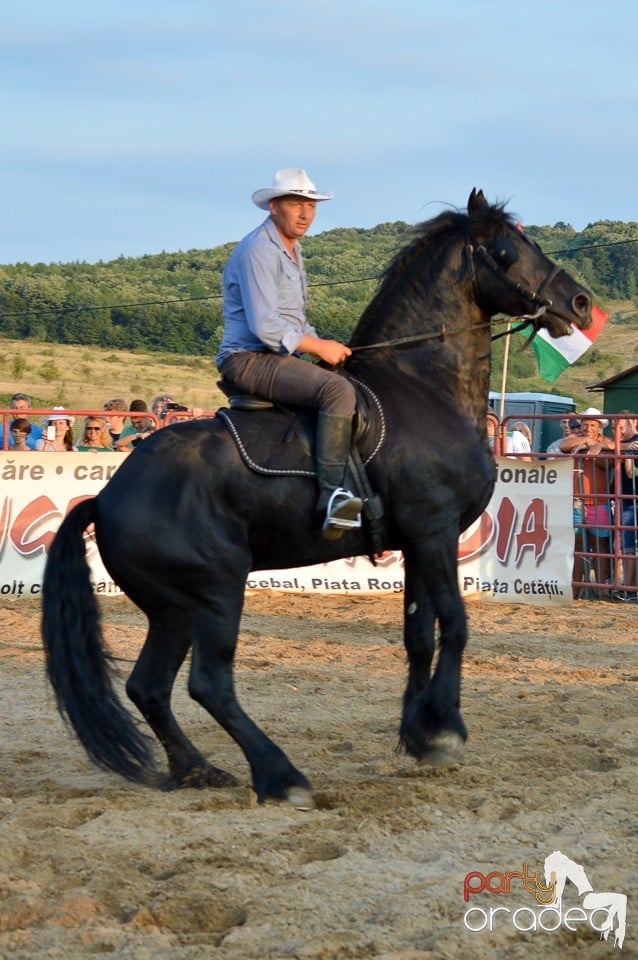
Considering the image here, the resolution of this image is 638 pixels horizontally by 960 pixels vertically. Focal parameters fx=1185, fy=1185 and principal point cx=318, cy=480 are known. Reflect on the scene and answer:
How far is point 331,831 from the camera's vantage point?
445cm

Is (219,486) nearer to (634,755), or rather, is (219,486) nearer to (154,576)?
(154,576)

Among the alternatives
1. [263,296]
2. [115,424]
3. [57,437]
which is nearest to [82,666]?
[263,296]

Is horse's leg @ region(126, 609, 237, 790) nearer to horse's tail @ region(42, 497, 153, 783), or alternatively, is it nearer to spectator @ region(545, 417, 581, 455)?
horse's tail @ region(42, 497, 153, 783)

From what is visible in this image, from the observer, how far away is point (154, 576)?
17.4 feet

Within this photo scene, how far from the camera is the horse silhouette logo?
3311 mm

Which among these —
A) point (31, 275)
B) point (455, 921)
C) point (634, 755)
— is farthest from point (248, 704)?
point (31, 275)

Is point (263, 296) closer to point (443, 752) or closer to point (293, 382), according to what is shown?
point (293, 382)

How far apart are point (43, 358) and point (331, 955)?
5165cm

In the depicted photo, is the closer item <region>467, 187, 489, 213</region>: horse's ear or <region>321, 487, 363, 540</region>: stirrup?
<region>321, 487, 363, 540</region>: stirrup

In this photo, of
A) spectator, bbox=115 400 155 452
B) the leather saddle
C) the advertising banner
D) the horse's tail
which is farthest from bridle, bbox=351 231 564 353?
spectator, bbox=115 400 155 452

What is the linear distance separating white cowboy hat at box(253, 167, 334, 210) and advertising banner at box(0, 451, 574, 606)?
697 centimetres

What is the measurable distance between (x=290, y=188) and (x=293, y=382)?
93cm

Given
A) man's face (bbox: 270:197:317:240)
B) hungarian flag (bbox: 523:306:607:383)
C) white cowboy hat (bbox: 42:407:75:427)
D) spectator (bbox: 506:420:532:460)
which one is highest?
hungarian flag (bbox: 523:306:607:383)
